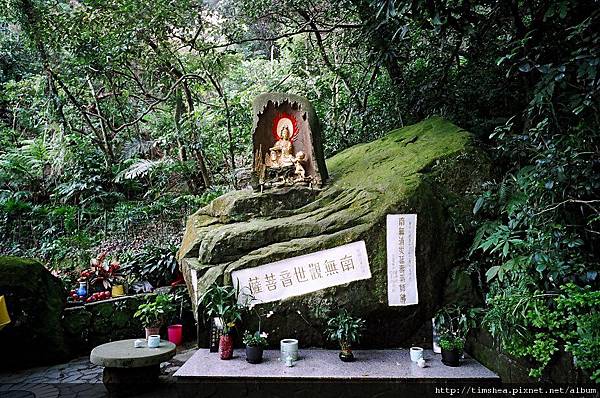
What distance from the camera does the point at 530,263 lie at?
3.46 m

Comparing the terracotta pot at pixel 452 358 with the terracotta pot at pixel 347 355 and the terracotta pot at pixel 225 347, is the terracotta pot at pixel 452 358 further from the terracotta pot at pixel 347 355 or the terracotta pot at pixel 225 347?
the terracotta pot at pixel 225 347

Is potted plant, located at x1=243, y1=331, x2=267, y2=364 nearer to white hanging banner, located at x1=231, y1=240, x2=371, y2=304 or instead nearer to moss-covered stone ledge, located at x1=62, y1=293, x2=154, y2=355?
white hanging banner, located at x1=231, y1=240, x2=371, y2=304

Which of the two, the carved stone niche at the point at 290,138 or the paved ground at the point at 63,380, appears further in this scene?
the carved stone niche at the point at 290,138

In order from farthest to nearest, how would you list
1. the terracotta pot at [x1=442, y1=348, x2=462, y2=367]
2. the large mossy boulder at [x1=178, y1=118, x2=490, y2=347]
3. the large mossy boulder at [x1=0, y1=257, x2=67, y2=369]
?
the large mossy boulder at [x1=0, y1=257, x2=67, y2=369] < the large mossy boulder at [x1=178, y1=118, x2=490, y2=347] < the terracotta pot at [x1=442, y1=348, x2=462, y2=367]

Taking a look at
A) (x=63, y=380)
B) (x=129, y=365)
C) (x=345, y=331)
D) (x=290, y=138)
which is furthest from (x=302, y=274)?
(x=63, y=380)

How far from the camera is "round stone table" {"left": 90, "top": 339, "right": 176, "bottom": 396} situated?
4184 mm

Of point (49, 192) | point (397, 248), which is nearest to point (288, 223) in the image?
point (397, 248)

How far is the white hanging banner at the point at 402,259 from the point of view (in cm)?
443

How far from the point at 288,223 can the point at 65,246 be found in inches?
231

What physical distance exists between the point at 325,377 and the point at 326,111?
5.64m

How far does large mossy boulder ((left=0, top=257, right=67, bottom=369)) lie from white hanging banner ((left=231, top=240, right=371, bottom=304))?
8.93 feet

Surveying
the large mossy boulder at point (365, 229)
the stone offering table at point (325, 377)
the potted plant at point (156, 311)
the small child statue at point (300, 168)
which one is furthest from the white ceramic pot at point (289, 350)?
the small child statue at point (300, 168)

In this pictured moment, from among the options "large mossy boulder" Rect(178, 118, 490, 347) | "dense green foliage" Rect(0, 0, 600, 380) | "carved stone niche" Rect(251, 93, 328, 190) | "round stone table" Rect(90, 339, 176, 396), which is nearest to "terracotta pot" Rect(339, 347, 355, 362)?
"large mossy boulder" Rect(178, 118, 490, 347)

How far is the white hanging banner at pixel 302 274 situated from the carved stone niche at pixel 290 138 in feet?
4.02
